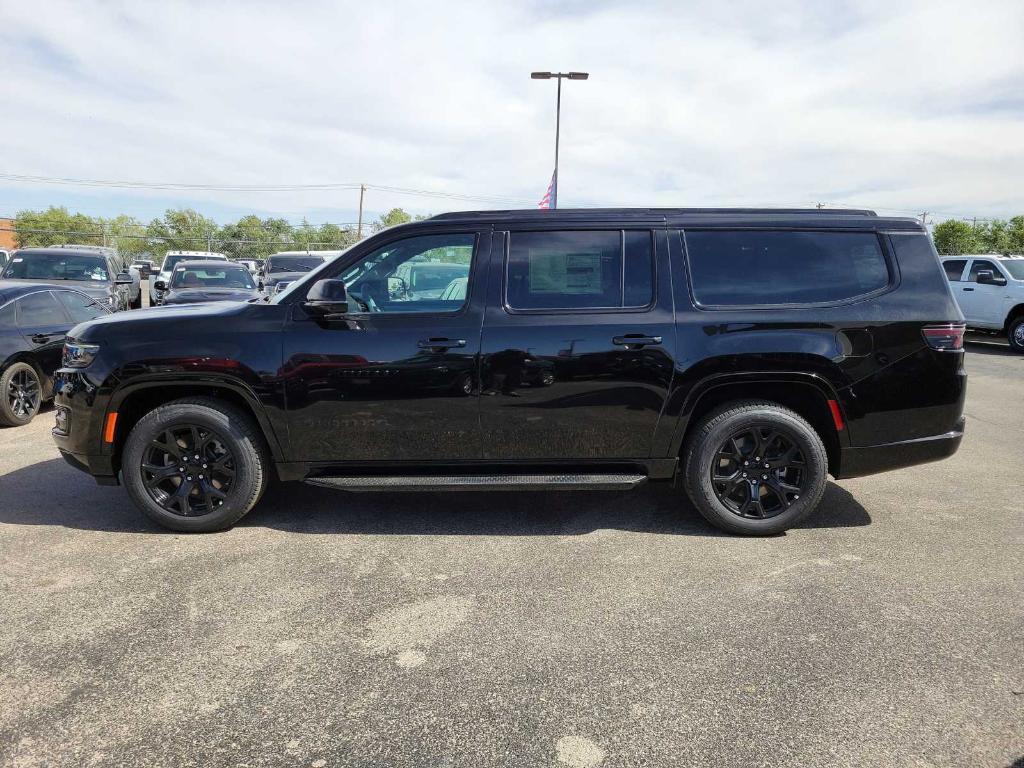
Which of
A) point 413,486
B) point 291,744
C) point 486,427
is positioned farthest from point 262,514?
point 291,744

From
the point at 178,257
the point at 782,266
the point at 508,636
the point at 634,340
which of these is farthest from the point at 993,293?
the point at 178,257

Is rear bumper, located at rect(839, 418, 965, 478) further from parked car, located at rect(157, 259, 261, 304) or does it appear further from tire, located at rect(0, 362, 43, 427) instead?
parked car, located at rect(157, 259, 261, 304)

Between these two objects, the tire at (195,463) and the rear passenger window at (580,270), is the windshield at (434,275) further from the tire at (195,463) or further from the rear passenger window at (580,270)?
the tire at (195,463)

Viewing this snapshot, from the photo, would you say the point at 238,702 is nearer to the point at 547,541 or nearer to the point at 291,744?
the point at 291,744

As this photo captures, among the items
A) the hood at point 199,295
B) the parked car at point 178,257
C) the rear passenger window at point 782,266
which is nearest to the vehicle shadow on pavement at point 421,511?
the rear passenger window at point 782,266

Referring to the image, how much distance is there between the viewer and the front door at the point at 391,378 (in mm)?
4070

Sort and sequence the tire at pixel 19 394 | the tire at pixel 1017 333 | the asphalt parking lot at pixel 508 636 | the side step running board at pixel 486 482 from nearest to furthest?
1. the asphalt parking lot at pixel 508 636
2. the side step running board at pixel 486 482
3. the tire at pixel 19 394
4. the tire at pixel 1017 333

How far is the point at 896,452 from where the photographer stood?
166 inches

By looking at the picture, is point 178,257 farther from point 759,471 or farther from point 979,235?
point 979,235

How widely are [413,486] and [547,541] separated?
84 centimetres

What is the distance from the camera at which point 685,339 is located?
409 cm

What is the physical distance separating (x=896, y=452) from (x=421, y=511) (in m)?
2.91

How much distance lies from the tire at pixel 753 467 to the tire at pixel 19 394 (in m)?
6.50

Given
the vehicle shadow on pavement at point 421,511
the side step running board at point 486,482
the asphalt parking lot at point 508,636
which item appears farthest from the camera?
the vehicle shadow on pavement at point 421,511
